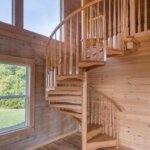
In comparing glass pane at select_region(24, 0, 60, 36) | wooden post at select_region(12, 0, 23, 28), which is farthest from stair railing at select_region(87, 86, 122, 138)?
wooden post at select_region(12, 0, 23, 28)

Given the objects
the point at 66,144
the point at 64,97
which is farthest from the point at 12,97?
the point at 66,144

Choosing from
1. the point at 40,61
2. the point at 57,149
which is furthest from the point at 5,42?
the point at 57,149

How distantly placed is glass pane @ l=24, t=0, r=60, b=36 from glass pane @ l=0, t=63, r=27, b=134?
40.4 inches

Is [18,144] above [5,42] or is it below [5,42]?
below

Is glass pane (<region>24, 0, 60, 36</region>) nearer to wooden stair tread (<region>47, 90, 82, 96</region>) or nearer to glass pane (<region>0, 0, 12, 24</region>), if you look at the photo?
glass pane (<region>0, 0, 12, 24</region>)

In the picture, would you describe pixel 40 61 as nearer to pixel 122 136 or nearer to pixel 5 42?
pixel 5 42

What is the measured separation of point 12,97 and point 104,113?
2.18 m

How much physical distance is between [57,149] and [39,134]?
53cm

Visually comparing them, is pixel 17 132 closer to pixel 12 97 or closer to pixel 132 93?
pixel 12 97

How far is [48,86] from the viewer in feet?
12.4

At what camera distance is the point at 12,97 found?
3523mm

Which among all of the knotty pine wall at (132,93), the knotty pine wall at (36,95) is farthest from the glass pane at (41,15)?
the knotty pine wall at (132,93)

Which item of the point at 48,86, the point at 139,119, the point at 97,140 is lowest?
the point at 97,140

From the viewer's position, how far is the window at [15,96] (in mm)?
3387
